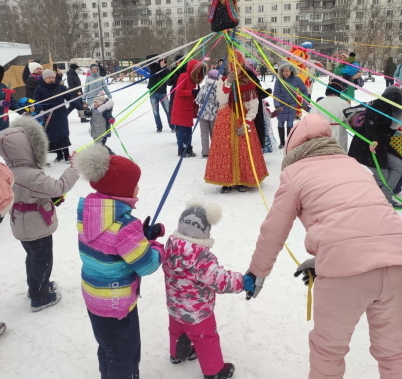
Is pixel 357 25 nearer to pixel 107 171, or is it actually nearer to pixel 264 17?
pixel 264 17

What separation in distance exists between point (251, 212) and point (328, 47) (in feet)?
175

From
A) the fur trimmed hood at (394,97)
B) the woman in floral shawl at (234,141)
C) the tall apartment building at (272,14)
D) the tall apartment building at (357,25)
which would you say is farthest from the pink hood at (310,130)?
the tall apartment building at (272,14)

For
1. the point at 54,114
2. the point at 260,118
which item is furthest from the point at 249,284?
the point at 54,114

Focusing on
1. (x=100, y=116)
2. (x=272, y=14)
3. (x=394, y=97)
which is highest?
(x=272, y=14)

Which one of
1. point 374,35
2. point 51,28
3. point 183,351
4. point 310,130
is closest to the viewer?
point 310,130

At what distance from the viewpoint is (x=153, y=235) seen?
205cm

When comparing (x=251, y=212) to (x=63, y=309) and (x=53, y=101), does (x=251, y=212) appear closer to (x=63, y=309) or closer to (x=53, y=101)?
(x=63, y=309)

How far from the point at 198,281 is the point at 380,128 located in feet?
9.86

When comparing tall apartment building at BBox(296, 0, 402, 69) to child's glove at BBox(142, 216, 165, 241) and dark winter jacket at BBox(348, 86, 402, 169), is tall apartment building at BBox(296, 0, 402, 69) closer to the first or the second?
dark winter jacket at BBox(348, 86, 402, 169)

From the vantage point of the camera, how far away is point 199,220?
6.31 ft

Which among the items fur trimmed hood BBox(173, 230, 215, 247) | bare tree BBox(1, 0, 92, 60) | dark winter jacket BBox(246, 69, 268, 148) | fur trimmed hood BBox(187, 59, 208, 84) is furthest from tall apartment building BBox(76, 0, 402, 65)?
fur trimmed hood BBox(173, 230, 215, 247)

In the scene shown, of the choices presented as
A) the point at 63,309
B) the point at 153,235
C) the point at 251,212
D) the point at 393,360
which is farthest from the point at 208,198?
the point at 393,360

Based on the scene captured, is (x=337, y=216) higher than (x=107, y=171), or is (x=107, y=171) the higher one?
(x=107, y=171)

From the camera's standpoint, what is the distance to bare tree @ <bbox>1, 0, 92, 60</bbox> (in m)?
45.8
